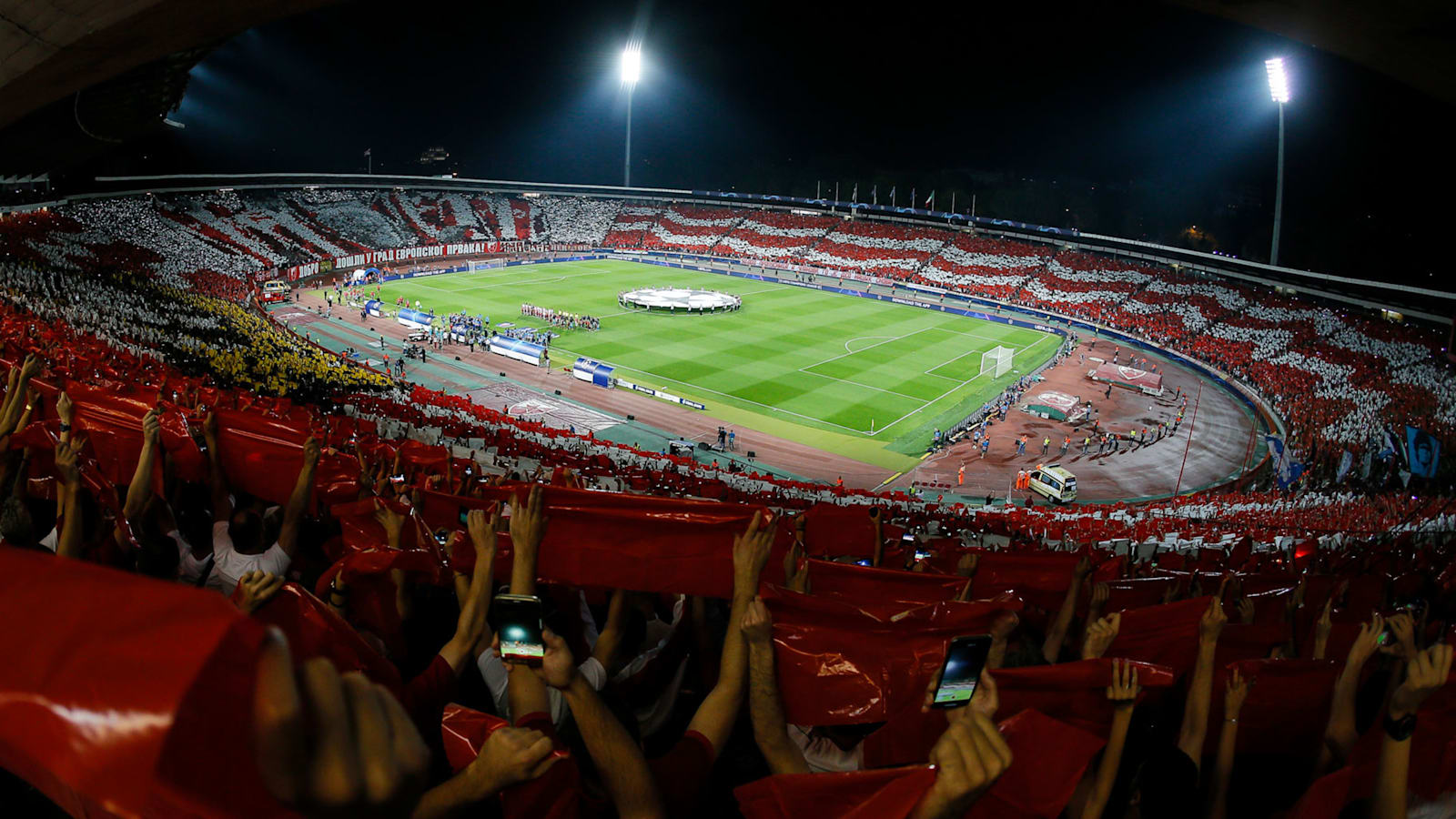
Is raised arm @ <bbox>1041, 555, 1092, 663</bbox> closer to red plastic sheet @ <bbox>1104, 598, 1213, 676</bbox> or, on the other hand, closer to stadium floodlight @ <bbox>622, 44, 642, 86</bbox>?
red plastic sheet @ <bbox>1104, 598, 1213, 676</bbox>

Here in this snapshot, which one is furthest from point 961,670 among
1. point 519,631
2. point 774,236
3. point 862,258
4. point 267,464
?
point 774,236

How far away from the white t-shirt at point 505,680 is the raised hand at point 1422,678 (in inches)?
118

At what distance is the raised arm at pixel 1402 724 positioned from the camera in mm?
2846

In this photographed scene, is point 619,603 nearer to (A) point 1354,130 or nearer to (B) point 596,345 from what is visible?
(B) point 596,345

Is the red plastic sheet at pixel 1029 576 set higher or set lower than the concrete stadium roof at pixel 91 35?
lower

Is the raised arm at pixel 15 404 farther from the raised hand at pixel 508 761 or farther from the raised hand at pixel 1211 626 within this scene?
the raised hand at pixel 1211 626

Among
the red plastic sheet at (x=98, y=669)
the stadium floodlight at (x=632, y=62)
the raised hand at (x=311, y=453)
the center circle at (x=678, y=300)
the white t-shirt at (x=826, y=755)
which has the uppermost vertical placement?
the stadium floodlight at (x=632, y=62)

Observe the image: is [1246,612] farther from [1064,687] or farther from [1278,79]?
[1278,79]

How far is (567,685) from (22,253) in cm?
4780

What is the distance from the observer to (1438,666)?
2850 mm

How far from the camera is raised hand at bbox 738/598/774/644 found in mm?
3043

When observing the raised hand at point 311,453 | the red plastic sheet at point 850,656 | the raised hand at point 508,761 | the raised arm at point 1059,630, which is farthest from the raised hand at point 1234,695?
the raised hand at point 311,453

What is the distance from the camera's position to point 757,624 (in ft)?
9.99

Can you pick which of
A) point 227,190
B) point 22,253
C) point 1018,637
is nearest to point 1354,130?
point 1018,637
